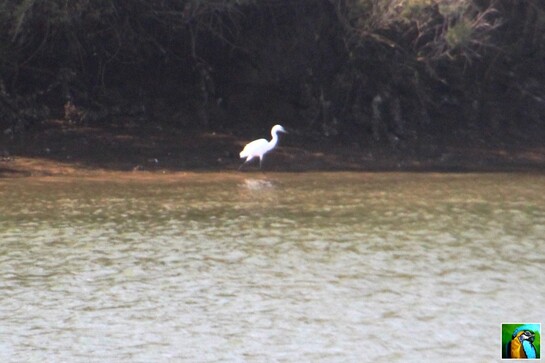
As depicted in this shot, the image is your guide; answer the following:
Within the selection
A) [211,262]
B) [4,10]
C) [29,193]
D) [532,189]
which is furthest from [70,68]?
[211,262]

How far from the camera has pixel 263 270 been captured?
12.0 metres

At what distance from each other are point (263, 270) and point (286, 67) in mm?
11861

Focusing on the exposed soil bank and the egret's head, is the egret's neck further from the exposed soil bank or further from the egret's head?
the exposed soil bank

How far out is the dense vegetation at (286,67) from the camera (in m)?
21.7

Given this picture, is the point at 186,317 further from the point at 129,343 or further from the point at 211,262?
the point at 211,262

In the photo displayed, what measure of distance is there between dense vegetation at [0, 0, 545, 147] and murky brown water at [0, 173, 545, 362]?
3.99 metres

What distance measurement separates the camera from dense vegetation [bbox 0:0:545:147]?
21703mm

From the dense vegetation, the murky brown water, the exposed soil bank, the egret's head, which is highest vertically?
the dense vegetation

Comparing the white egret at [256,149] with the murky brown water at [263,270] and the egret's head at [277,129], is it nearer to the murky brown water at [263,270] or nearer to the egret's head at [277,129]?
the egret's head at [277,129]

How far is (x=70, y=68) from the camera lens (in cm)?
2209

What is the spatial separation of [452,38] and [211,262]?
10.8m

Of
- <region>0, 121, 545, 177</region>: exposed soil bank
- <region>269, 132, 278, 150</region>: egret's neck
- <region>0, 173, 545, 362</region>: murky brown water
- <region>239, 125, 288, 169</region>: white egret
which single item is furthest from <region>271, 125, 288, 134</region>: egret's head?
<region>0, 173, 545, 362</region>: murky brown water

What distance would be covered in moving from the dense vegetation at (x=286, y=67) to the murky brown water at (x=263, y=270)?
157 inches

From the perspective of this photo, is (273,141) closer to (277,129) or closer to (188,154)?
(277,129)
